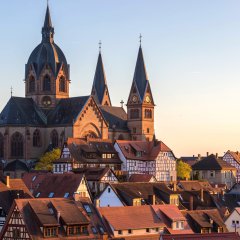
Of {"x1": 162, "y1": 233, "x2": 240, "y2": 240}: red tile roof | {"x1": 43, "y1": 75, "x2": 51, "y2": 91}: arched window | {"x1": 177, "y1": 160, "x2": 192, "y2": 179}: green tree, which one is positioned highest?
{"x1": 43, "y1": 75, "x2": 51, "y2": 91}: arched window

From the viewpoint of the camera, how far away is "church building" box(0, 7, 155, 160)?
5556 inches

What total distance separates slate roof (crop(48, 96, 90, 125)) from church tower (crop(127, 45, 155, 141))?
67.3ft

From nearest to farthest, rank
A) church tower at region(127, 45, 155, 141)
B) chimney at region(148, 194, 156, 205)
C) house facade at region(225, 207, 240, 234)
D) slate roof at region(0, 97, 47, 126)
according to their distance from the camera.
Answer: house facade at region(225, 207, 240, 234)
chimney at region(148, 194, 156, 205)
slate roof at region(0, 97, 47, 126)
church tower at region(127, 45, 155, 141)

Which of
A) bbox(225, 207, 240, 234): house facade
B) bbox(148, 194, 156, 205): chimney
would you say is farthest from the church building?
bbox(225, 207, 240, 234): house facade

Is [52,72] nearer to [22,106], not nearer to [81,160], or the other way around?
[22,106]

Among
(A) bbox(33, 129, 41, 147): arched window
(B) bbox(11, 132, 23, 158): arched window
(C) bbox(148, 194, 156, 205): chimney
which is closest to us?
(C) bbox(148, 194, 156, 205): chimney

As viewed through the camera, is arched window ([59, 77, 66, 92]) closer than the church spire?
Yes

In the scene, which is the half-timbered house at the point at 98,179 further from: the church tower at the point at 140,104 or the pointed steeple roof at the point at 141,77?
the pointed steeple roof at the point at 141,77

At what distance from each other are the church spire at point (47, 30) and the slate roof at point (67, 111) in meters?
13.7

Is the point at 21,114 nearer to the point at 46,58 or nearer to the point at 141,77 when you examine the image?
the point at 46,58

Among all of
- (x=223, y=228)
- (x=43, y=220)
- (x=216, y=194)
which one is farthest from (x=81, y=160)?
(x=43, y=220)

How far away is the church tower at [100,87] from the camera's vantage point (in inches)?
6880

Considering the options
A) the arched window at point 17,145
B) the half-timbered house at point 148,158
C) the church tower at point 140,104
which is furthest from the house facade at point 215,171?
the arched window at point 17,145

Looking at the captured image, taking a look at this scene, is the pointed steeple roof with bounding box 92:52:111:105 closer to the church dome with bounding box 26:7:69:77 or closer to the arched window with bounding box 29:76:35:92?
the church dome with bounding box 26:7:69:77
